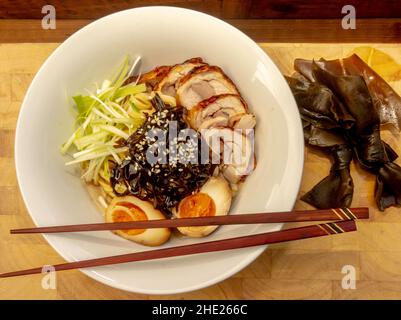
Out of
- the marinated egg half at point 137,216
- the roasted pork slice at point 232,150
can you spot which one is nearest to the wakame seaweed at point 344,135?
the roasted pork slice at point 232,150

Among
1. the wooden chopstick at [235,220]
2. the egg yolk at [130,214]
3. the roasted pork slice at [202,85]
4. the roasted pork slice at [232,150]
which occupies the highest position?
the roasted pork slice at [202,85]

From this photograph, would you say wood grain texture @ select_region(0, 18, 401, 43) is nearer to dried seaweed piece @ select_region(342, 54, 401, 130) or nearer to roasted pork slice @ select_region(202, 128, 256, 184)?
dried seaweed piece @ select_region(342, 54, 401, 130)

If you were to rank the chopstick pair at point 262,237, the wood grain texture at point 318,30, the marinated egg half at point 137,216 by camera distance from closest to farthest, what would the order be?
the chopstick pair at point 262,237
the marinated egg half at point 137,216
the wood grain texture at point 318,30

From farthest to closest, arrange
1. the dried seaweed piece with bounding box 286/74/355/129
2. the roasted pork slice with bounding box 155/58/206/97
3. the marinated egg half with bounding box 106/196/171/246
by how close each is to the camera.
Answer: the dried seaweed piece with bounding box 286/74/355/129, the roasted pork slice with bounding box 155/58/206/97, the marinated egg half with bounding box 106/196/171/246

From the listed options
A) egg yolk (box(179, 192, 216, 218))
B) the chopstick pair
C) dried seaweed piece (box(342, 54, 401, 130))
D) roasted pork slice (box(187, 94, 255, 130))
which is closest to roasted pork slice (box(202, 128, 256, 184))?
roasted pork slice (box(187, 94, 255, 130))

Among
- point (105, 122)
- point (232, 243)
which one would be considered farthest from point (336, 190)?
point (105, 122)

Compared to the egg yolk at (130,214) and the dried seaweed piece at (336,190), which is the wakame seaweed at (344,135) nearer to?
the dried seaweed piece at (336,190)
